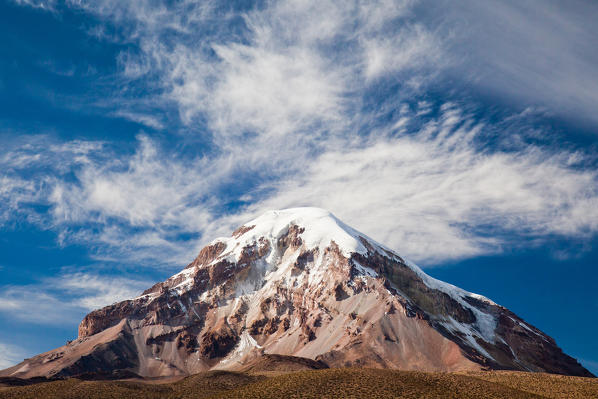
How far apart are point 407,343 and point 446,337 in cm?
1667

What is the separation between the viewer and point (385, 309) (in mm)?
188375

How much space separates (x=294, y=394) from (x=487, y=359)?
387 feet

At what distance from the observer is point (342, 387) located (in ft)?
267

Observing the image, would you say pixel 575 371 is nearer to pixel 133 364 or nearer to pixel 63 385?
pixel 133 364

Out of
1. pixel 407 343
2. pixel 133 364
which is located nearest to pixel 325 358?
pixel 407 343

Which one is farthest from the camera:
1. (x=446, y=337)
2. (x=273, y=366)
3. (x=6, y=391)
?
(x=446, y=337)

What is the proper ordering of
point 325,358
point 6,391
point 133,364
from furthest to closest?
point 133,364 → point 325,358 → point 6,391

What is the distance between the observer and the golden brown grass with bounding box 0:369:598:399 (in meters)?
79.9

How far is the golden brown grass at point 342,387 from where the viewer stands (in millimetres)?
79869

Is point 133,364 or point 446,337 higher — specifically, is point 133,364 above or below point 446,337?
above

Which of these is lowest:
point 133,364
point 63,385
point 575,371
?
point 575,371

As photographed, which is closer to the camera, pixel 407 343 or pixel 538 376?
pixel 538 376

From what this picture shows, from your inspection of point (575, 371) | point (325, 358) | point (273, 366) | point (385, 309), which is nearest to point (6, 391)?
point (273, 366)

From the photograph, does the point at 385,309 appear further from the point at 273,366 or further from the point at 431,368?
the point at 273,366
